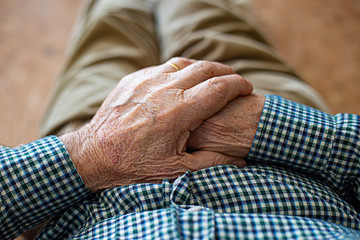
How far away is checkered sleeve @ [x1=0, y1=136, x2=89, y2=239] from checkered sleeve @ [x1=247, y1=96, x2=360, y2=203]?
0.38m

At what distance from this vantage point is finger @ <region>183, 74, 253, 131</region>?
0.68 m

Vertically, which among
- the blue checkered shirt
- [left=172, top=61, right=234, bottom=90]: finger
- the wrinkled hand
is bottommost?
the blue checkered shirt

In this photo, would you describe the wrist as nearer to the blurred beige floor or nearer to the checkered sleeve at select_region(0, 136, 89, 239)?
the checkered sleeve at select_region(0, 136, 89, 239)

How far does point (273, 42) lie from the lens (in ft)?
5.18

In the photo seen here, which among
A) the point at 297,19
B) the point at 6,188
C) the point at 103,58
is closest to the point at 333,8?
the point at 297,19

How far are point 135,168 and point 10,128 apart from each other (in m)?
0.60

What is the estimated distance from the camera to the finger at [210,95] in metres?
0.68

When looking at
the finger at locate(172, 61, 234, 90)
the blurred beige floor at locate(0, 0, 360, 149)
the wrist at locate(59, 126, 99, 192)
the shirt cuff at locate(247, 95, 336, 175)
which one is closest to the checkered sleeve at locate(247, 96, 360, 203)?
the shirt cuff at locate(247, 95, 336, 175)

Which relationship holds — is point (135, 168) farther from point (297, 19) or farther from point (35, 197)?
point (297, 19)

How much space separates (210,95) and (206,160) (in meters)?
0.14

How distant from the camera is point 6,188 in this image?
0.62 meters

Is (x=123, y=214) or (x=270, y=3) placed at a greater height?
(x=270, y=3)

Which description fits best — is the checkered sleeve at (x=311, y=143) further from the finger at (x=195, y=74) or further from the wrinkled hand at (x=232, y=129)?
the finger at (x=195, y=74)

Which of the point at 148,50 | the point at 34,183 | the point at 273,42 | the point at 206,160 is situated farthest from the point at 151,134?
the point at 273,42
